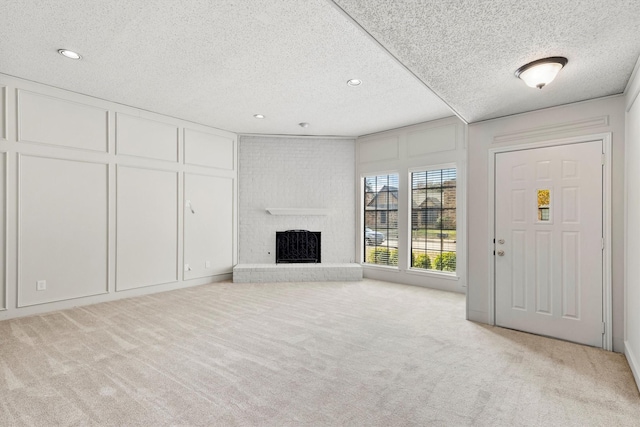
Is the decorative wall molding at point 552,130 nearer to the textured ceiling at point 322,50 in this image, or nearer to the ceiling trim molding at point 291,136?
the textured ceiling at point 322,50

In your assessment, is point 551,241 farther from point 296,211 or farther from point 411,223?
point 296,211

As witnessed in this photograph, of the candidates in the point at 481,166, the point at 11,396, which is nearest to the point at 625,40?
the point at 481,166

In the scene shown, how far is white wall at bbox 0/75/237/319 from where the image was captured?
3.90m

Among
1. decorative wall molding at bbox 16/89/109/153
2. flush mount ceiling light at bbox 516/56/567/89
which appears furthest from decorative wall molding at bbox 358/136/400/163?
decorative wall molding at bbox 16/89/109/153

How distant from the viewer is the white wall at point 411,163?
5.23m

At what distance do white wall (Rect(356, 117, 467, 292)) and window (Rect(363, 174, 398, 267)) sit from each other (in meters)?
0.13

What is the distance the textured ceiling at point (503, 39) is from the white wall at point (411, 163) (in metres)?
2.30

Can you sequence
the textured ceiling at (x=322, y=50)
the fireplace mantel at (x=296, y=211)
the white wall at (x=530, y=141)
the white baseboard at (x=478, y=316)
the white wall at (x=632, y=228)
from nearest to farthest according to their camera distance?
the textured ceiling at (x=322, y=50) → the white wall at (x=632, y=228) → the white wall at (x=530, y=141) → the white baseboard at (x=478, y=316) → the fireplace mantel at (x=296, y=211)

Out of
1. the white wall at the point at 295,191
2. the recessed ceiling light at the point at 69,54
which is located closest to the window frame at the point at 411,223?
the white wall at the point at 295,191

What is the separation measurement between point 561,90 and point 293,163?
4.64 meters

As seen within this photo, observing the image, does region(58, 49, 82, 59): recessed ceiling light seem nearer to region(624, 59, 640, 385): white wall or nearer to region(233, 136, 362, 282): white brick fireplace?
region(233, 136, 362, 282): white brick fireplace

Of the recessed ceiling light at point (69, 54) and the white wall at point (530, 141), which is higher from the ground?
the recessed ceiling light at point (69, 54)

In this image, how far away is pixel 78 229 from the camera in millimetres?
4383

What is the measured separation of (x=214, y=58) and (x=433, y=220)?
4305 millimetres
